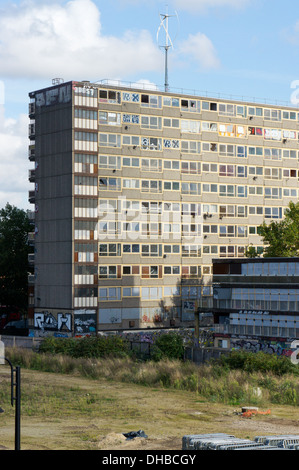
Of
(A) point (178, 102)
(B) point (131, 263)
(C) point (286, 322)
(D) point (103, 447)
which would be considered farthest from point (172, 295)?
(D) point (103, 447)

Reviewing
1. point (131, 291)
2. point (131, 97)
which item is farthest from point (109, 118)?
point (131, 291)

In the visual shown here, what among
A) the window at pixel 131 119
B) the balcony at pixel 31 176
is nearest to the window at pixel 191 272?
the window at pixel 131 119

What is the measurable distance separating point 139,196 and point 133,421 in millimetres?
63339

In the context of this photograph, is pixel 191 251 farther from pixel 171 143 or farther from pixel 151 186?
pixel 171 143

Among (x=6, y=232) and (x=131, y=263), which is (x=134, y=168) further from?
(x=6, y=232)

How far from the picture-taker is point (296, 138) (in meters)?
117

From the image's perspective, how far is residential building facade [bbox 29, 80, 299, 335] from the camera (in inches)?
3907

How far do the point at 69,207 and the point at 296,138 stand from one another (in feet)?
123

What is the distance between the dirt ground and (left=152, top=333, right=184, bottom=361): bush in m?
10.9

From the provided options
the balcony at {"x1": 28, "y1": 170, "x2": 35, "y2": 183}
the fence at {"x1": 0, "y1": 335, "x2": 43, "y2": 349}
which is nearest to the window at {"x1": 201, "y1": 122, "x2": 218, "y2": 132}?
the balcony at {"x1": 28, "y1": 170, "x2": 35, "y2": 183}

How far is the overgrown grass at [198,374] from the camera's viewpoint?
4912 cm

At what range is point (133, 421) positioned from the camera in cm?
4266

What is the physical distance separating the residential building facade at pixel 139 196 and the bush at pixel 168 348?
3227 centimetres

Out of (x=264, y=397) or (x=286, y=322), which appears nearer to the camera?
(x=264, y=397)
